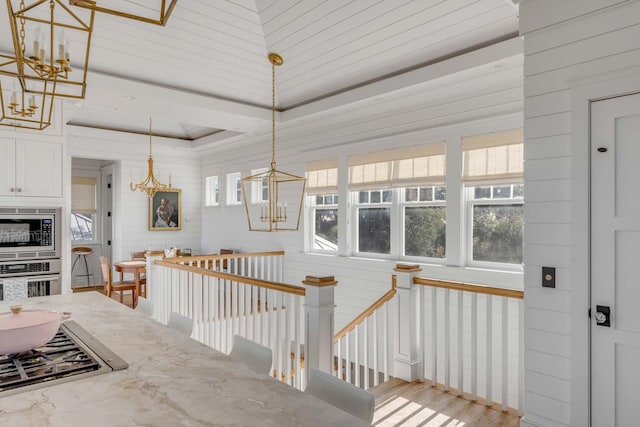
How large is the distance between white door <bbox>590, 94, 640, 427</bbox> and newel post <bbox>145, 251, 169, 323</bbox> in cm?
421

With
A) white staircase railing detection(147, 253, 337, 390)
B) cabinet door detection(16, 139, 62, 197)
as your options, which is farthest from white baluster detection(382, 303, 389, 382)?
cabinet door detection(16, 139, 62, 197)

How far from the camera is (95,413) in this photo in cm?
125

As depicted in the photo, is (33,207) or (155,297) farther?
(155,297)

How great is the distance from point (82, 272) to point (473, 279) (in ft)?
26.5

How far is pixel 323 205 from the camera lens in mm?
6371

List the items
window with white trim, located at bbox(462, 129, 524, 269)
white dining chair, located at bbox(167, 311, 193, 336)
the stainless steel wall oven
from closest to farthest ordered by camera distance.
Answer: white dining chair, located at bbox(167, 311, 193, 336), window with white trim, located at bbox(462, 129, 524, 269), the stainless steel wall oven

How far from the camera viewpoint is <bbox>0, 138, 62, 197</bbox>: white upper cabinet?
4.44m

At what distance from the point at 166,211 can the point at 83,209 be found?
1893 mm

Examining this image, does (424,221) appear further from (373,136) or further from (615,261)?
(615,261)

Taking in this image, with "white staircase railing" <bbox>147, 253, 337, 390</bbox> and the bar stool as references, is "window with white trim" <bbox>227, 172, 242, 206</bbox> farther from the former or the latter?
the bar stool

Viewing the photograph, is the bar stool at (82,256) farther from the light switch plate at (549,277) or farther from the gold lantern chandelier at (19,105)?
the light switch plate at (549,277)

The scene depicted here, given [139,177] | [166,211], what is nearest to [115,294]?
[166,211]

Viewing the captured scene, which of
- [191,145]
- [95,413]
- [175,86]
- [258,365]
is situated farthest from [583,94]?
[191,145]

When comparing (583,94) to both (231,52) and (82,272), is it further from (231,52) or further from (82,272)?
(82,272)
